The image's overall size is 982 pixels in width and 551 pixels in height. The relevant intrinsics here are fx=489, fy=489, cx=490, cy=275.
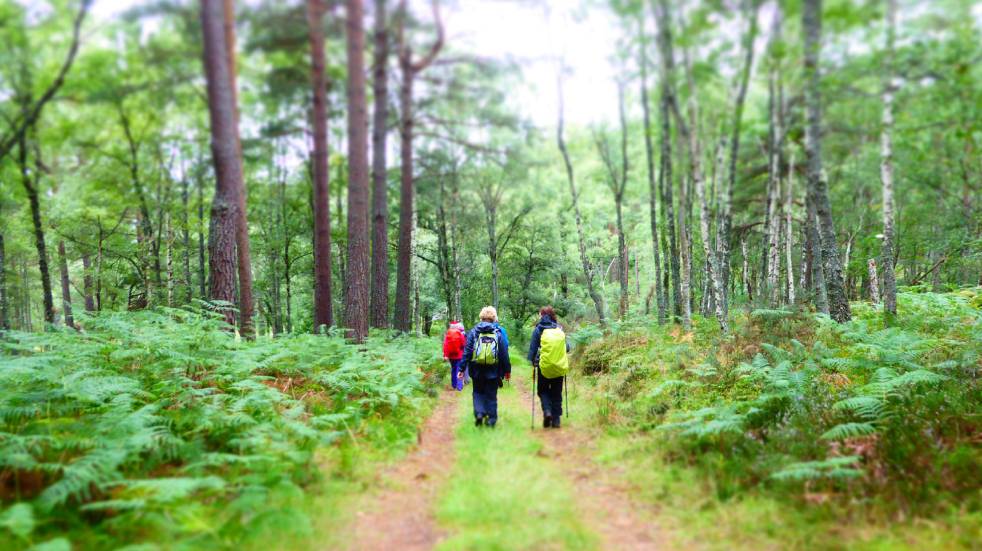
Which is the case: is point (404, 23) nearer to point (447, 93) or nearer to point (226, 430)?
point (447, 93)

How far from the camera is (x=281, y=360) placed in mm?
8500

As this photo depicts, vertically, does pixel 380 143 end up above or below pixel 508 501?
above

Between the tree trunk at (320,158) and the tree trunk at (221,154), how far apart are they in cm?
268

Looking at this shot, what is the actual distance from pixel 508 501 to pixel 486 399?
3.30m

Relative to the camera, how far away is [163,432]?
452cm

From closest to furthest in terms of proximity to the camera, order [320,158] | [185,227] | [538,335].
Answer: [538,335] → [320,158] → [185,227]

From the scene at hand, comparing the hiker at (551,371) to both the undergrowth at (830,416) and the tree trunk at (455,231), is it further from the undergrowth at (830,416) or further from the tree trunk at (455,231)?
the tree trunk at (455,231)

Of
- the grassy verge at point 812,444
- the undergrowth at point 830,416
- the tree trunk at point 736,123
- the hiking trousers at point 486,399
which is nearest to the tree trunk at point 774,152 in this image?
the tree trunk at point 736,123

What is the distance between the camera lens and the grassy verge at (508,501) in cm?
357

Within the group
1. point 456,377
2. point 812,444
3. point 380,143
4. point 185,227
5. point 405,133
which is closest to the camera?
point 812,444

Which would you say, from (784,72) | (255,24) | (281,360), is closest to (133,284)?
(255,24)

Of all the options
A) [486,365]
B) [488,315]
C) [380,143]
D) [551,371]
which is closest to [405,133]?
[380,143]

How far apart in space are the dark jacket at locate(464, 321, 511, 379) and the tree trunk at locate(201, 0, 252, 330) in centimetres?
487

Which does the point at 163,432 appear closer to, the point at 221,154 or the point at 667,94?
the point at 221,154
